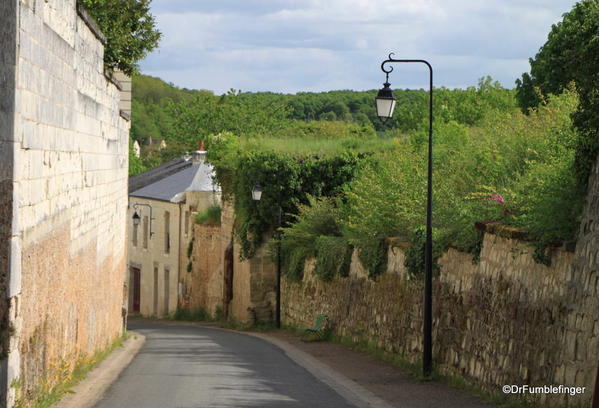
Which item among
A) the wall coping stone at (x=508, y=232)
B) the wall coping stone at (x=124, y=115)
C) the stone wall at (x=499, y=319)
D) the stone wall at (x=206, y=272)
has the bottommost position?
the stone wall at (x=206, y=272)

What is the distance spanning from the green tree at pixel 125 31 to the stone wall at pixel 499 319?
30.5ft

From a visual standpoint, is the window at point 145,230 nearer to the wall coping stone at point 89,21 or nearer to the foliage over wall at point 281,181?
the foliage over wall at point 281,181

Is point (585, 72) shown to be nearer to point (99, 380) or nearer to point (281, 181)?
point (99, 380)

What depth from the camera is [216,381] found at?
627 inches

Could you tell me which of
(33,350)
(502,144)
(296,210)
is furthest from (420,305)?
(296,210)

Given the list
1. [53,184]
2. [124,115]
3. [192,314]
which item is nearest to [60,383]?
[53,184]

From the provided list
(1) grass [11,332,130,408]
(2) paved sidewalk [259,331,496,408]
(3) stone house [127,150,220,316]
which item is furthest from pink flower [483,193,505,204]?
(3) stone house [127,150,220,316]

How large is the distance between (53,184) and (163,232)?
3355 centimetres

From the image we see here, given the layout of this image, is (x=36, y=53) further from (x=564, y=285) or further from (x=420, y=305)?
(x=420, y=305)

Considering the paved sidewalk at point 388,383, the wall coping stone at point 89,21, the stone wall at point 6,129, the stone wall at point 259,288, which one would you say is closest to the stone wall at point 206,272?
the stone wall at point 259,288

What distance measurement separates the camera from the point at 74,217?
14.7 meters

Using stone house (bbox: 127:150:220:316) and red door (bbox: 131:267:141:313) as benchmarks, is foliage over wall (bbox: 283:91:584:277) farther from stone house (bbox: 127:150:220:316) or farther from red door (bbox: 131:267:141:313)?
red door (bbox: 131:267:141:313)

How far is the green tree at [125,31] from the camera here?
24969 millimetres

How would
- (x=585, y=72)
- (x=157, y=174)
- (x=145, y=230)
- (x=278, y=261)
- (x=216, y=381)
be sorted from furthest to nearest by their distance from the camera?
(x=157, y=174), (x=145, y=230), (x=278, y=261), (x=216, y=381), (x=585, y=72)
